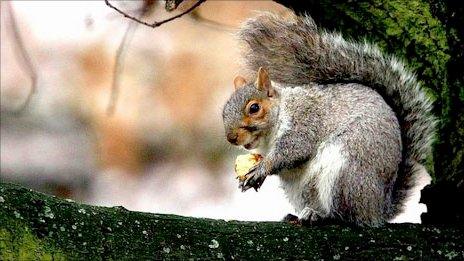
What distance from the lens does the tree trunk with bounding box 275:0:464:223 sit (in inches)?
96.4

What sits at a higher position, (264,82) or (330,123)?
(264,82)

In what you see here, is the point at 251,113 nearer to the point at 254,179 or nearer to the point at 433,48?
the point at 254,179

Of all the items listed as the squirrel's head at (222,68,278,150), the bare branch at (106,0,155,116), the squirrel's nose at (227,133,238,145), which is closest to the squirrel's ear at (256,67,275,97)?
the squirrel's head at (222,68,278,150)

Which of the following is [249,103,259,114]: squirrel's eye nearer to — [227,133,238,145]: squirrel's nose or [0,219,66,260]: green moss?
[227,133,238,145]: squirrel's nose

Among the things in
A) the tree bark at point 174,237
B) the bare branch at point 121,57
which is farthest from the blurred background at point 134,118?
the tree bark at point 174,237

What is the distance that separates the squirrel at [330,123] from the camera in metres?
2.35

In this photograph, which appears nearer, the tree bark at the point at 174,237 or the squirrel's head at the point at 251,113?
the tree bark at the point at 174,237

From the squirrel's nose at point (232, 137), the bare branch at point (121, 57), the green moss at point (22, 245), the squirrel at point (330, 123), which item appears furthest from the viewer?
the bare branch at point (121, 57)

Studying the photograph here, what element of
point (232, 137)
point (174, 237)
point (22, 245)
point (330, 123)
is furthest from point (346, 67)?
point (22, 245)

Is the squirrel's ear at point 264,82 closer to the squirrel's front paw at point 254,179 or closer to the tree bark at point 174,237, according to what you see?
the squirrel's front paw at point 254,179

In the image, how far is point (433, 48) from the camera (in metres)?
2.47

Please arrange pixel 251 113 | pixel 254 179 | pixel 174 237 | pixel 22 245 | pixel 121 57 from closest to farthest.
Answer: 1. pixel 22 245
2. pixel 174 237
3. pixel 254 179
4. pixel 251 113
5. pixel 121 57

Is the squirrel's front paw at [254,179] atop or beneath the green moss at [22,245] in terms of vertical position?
atop

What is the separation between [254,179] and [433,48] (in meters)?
0.51
